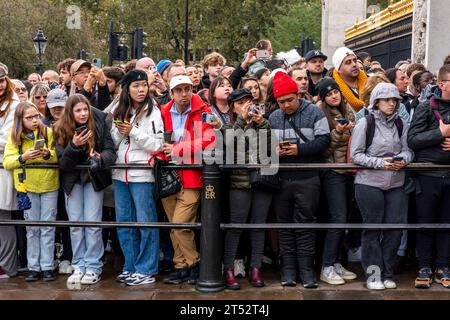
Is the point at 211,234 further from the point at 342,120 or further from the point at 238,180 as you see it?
the point at 342,120

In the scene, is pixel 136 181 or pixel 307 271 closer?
pixel 307 271

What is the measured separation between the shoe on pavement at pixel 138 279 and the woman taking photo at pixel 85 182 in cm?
34

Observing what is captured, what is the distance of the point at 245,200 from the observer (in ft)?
20.7

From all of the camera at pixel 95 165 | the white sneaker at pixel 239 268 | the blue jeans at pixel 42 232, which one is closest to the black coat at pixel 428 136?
the white sneaker at pixel 239 268

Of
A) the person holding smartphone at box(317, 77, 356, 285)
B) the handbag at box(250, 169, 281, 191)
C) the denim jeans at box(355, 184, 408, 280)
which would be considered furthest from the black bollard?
the denim jeans at box(355, 184, 408, 280)

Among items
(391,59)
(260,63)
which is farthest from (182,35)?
(260,63)

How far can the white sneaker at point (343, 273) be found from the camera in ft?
21.3

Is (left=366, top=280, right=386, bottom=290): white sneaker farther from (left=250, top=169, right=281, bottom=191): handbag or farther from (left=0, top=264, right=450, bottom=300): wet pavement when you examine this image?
(left=250, top=169, right=281, bottom=191): handbag

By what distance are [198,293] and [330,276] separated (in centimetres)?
126

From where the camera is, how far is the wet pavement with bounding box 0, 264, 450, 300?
594cm

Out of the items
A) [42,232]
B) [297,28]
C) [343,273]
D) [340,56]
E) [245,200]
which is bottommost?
[343,273]

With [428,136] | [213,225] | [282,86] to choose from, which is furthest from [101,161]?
[428,136]

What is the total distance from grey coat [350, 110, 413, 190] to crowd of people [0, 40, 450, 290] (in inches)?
0.4

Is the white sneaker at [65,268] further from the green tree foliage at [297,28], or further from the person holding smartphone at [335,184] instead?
the green tree foliage at [297,28]
